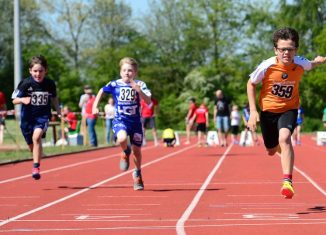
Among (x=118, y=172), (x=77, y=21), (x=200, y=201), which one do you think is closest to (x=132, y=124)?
(x=200, y=201)

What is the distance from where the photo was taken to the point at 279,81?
927 centimetres

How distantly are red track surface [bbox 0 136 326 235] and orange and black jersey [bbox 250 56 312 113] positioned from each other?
3.83 feet

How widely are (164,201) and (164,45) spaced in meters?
71.6

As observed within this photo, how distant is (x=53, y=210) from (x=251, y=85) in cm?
269

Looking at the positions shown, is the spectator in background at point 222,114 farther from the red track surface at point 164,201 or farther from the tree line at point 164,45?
the tree line at point 164,45

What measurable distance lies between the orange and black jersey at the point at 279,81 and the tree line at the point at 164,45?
61.0 m

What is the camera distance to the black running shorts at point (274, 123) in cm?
929

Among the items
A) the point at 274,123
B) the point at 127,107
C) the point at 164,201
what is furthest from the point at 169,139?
the point at 274,123

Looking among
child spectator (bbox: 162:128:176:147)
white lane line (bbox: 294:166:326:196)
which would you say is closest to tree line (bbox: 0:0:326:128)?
child spectator (bbox: 162:128:176:147)

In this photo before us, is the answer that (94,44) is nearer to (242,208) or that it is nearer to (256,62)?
(256,62)

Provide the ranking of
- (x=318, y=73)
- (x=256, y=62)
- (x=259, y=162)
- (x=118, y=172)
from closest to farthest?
(x=118, y=172) < (x=259, y=162) < (x=318, y=73) < (x=256, y=62)

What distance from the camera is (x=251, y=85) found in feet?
30.7

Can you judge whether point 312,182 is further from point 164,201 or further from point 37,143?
point 37,143

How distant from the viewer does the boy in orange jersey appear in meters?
9.10
